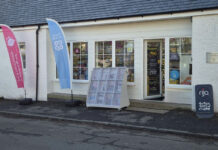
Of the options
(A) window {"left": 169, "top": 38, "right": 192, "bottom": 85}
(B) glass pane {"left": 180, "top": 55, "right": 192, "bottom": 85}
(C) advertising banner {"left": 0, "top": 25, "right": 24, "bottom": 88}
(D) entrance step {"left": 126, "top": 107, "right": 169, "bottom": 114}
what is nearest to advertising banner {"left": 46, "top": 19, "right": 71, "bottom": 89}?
(C) advertising banner {"left": 0, "top": 25, "right": 24, "bottom": 88}

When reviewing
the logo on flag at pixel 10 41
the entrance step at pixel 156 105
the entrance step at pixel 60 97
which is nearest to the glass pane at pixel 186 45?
the entrance step at pixel 156 105

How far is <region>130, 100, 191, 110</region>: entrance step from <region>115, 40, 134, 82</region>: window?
3.38ft

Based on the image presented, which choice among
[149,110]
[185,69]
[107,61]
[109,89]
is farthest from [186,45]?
[107,61]

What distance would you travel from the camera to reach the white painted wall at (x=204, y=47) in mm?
9320

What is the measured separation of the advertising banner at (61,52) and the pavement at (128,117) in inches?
43.4

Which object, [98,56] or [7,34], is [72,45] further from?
[7,34]

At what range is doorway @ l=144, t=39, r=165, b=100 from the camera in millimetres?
11297

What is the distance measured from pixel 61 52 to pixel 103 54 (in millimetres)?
1790

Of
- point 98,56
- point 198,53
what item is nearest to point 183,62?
point 198,53

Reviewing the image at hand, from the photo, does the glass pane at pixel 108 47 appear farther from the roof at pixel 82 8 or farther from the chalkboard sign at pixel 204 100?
the chalkboard sign at pixel 204 100

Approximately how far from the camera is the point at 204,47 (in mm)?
9453

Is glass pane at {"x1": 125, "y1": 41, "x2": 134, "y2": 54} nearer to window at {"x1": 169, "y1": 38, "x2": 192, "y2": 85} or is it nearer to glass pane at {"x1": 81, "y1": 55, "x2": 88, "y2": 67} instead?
window at {"x1": 169, "y1": 38, "x2": 192, "y2": 85}

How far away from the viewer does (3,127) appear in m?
8.61

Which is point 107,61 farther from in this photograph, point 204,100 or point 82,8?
point 204,100
